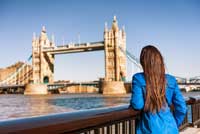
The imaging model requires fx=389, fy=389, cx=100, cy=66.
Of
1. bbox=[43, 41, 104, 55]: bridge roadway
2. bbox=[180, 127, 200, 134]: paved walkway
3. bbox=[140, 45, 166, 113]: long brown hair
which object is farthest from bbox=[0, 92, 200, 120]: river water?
bbox=[43, 41, 104, 55]: bridge roadway

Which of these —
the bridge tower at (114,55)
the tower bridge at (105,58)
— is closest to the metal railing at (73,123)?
the tower bridge at (105,58)

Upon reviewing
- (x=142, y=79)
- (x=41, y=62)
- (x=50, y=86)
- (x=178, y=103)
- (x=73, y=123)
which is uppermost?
(x=41, y=62)

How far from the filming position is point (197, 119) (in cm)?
671

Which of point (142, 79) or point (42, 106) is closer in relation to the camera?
point (142, 79)

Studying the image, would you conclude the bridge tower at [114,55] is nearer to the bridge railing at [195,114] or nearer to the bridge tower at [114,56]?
the bridge tower at [114,56]

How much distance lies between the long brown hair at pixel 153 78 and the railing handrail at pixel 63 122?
1.40ft

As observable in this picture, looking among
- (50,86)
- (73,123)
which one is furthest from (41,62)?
(73,123)

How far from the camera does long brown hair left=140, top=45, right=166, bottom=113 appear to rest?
221cm

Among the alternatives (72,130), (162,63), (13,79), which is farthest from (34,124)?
(13,79)

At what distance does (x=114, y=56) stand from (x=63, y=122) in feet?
277

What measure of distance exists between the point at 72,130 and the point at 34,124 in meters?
0.34

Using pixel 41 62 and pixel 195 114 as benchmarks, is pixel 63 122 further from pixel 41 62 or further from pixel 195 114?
pixel 41 62

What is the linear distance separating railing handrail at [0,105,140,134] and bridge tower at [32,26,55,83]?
92642mm

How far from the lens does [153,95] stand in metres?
2.22
